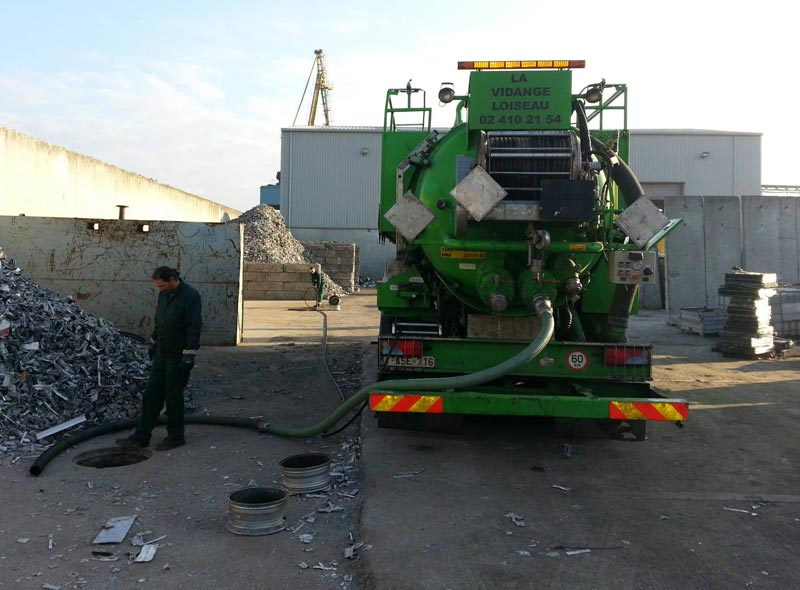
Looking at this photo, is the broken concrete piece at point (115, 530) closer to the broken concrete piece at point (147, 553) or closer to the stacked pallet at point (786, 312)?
the broken concrete piece at point (147, 553)

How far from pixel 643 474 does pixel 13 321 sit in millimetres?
6265

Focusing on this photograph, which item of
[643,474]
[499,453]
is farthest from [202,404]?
[643,474]

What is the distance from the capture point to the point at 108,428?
19.8 feet

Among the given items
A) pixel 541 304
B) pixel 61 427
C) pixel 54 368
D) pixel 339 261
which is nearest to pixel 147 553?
pixel 61 427

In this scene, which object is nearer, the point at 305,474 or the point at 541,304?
the point at 305,474

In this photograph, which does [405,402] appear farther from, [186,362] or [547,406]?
[186,362]

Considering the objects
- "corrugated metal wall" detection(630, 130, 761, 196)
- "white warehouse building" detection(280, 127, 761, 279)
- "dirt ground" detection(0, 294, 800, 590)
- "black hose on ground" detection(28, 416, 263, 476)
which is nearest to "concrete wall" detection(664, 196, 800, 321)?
"dirt ground" detection(0, 294, 800, 590)

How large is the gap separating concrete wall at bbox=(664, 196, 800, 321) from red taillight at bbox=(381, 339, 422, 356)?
37.3 ft

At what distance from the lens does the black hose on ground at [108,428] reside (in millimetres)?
5164

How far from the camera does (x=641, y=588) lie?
3.36 metres

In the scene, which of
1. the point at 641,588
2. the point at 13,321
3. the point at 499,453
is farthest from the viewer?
the point at 13,321

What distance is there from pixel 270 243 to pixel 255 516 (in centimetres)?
2208

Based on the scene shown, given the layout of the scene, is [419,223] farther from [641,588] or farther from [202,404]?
[202,404]

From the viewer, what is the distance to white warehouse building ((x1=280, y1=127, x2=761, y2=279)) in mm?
31969
